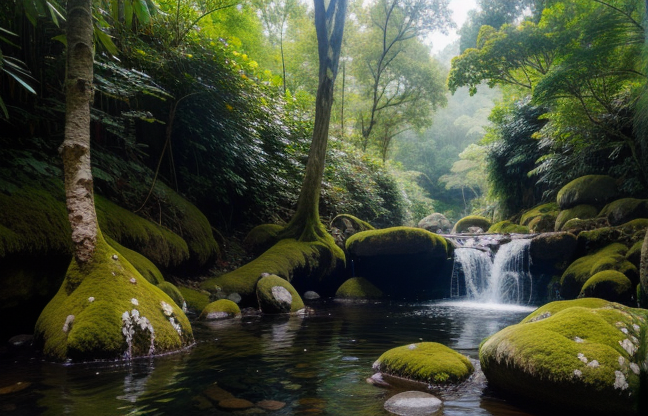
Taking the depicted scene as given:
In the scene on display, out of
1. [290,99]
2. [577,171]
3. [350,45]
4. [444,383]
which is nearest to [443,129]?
[350,45]

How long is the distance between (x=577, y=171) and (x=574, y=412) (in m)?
14.2

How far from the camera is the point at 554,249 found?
10148 mm

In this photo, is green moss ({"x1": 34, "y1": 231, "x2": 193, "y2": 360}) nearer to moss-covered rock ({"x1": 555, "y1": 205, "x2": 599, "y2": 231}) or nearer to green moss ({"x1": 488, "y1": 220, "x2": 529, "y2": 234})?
moss-covered rock ({"x1": 555, "y1": 205, "x2": 599, "y2": 231})

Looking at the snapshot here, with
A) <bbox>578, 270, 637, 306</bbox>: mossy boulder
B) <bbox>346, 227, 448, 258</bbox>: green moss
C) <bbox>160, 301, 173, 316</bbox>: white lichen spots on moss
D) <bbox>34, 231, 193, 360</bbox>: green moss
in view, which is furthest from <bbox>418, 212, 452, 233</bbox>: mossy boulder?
<bbox>34, 231, 193, 360</bbox>: green moss

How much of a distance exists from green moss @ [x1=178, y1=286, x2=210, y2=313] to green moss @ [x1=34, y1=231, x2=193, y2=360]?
244 cm

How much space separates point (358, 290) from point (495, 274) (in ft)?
12.7

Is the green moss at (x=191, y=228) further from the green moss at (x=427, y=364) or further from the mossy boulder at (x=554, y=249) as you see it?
the mossy boulder at (x=554, y=249)

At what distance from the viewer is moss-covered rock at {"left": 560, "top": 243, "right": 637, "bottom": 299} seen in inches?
324

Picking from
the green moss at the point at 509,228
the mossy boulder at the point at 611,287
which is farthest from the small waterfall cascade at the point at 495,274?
the green moss at the point at 509,228

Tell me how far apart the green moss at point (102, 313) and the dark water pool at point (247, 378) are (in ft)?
0.58

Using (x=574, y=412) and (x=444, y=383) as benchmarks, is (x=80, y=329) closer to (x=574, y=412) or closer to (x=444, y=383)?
(x=444, y=383)

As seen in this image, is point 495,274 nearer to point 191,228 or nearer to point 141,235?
point 191,228

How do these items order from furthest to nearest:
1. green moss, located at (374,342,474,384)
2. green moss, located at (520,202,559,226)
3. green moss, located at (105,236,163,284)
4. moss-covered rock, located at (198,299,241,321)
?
green moss, located at (520,202,559,226) → moss-covered rock, located at (198,299,241,321) → green moss, located at (105,236,163,284) → green moss, located at (374,342,474,384)

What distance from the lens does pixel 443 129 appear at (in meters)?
48.3
